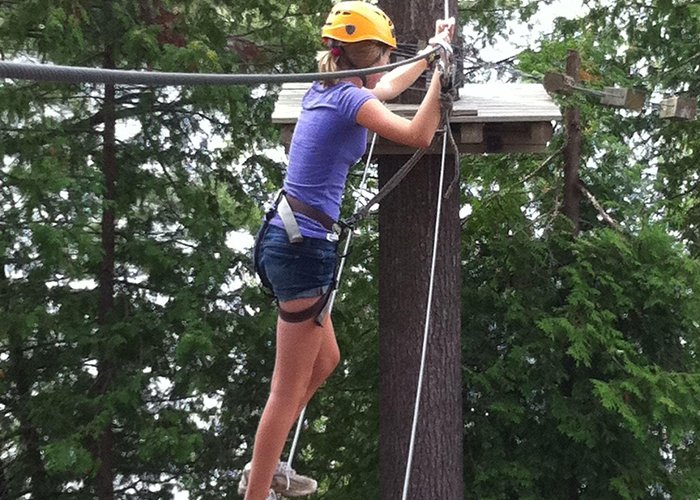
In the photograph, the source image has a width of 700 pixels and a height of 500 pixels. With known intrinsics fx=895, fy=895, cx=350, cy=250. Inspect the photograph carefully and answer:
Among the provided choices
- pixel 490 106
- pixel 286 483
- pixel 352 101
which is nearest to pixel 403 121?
pixel 352 101

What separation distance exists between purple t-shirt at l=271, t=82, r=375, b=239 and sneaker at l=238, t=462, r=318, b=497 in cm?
80

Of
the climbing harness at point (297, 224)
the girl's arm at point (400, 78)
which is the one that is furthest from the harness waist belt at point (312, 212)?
the girl's arm at point (400, 78)

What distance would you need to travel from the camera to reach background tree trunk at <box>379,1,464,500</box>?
4.21m

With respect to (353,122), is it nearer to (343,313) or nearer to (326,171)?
(326,171)

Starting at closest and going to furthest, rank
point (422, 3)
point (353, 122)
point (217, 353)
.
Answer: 1. point (353, 122)
2. point (422, 3)
3. point (217, 353)

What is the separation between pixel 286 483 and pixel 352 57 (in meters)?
1.30

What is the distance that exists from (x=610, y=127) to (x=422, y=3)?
2.82m

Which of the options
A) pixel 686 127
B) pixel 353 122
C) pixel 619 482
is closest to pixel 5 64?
pixel 353 122

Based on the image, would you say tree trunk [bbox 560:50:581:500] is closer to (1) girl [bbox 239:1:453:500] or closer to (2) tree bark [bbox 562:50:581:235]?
(2) tree bark [bbox 562:50:581:235]

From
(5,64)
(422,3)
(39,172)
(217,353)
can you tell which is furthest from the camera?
(217,353)

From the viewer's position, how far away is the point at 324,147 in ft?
7.91

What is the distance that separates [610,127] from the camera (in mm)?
6520

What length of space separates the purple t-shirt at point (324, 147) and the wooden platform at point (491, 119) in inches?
48.8

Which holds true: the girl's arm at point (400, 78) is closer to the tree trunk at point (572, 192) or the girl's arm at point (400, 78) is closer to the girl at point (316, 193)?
the girl at point (316, 193)
